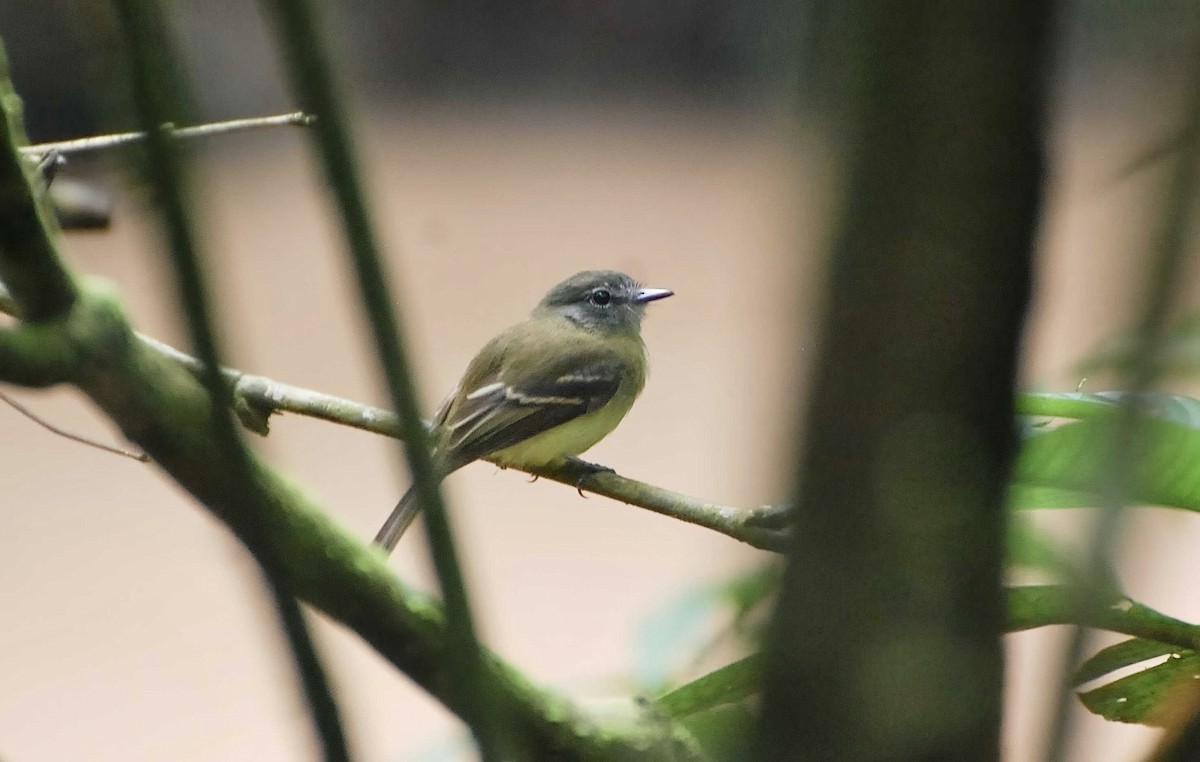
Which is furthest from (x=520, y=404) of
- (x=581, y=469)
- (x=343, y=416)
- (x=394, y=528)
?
(x=343, y=416)

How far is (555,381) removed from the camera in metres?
2.09

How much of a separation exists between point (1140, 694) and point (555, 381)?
4.46 feet

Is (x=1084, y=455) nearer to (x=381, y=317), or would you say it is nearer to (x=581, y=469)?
(x=381, y=317)

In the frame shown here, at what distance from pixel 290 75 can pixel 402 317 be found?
0.08 metres

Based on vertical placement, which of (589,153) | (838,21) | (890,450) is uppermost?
(838,21)

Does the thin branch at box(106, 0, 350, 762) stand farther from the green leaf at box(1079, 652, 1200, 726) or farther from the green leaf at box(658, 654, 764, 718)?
the green leaf at box(1079, 652, 1200, 726)

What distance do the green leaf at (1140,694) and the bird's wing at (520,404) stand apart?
1.12 m

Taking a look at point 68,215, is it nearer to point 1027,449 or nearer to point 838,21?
point 1027,449

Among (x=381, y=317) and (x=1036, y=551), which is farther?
(x=1036, y=551)

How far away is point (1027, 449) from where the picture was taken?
757 millimetres

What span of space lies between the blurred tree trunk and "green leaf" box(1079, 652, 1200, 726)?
511mm

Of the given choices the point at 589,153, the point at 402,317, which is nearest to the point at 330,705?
the point at 402,317

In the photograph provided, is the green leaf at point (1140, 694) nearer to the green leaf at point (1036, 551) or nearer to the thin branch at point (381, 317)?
the green leaf at point (1036, 551)

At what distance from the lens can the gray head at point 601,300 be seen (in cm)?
229
